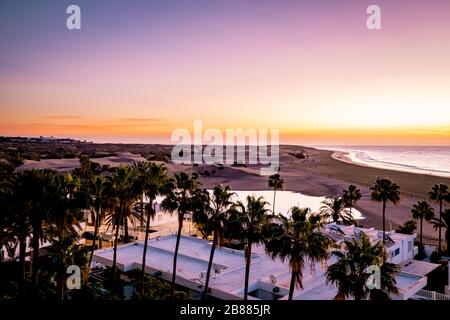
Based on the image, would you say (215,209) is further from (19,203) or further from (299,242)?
(19,203)

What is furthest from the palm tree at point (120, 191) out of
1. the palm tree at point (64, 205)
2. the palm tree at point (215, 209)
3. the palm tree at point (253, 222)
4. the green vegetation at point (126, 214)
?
the palm tree at point (253, 222)

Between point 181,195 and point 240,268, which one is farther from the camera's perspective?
point 240,268

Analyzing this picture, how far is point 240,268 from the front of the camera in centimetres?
2738

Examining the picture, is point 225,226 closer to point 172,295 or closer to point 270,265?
point 172,295

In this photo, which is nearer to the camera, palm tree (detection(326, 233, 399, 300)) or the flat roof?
palm tree (detection(326, 233, 399, 300))

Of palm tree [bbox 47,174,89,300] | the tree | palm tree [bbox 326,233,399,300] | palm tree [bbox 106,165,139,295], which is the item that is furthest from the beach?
the tree


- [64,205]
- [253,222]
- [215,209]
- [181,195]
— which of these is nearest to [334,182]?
[181,195]

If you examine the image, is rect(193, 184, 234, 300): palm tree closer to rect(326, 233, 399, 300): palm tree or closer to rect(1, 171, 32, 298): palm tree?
rect(326, 233, 399, 300): palm tree

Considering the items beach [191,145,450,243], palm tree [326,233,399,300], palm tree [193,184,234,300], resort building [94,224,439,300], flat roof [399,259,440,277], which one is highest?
palm tree [193,184,234,300]

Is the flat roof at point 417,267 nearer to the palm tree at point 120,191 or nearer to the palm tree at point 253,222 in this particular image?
the palm tree at point 253,222

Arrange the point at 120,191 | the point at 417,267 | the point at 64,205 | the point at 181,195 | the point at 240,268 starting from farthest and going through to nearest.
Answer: the point at 417,267
the point at 240,268
the point at 120,191
the point at 181,195
the point at 64,205

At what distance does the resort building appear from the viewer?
23.0 meters

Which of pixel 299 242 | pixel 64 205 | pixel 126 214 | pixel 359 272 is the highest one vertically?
pixel 64 205
